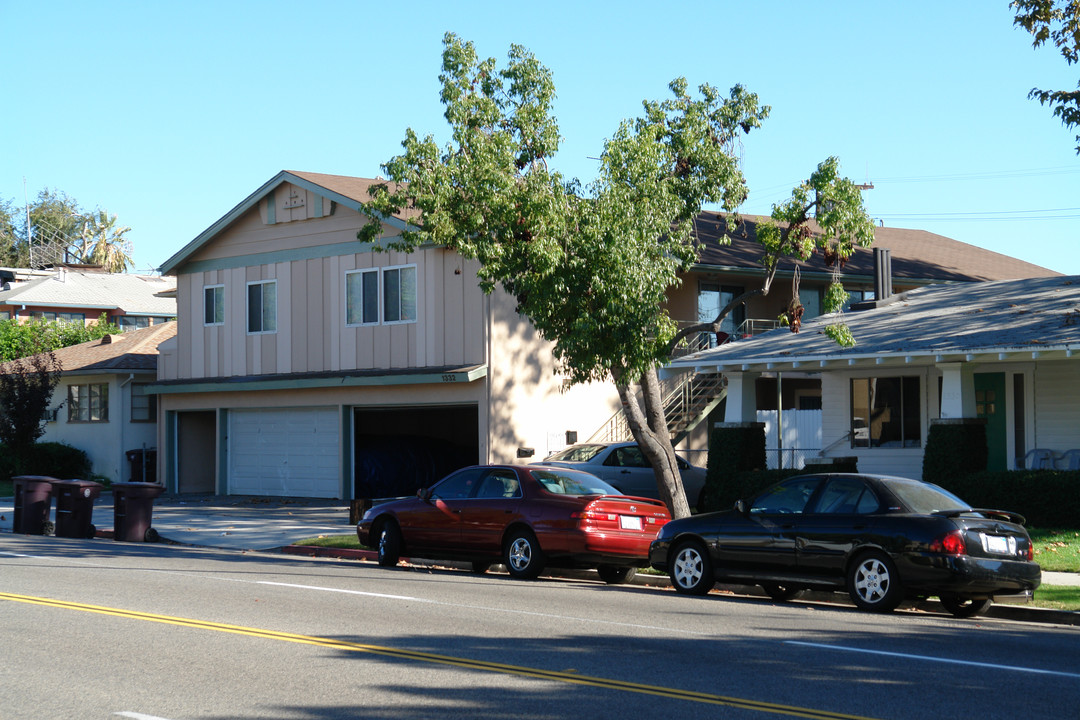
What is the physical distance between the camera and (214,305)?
32.3 metres

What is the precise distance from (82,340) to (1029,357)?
1619 inches

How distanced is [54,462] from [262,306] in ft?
31.9

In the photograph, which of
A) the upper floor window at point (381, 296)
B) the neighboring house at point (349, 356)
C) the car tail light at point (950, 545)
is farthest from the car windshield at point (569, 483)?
the upper floor window at point (381, 296)

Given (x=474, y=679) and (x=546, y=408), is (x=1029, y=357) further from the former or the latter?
(x=474, y=679)

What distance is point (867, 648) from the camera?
31.5 ft

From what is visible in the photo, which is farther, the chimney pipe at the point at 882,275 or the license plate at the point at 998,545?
the chimney pipe at the point at 882,275

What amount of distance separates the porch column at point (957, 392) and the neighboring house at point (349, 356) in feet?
28.4

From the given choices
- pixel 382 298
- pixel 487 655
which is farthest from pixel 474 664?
pixel 382 298

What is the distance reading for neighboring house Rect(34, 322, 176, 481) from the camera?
35.3 metres

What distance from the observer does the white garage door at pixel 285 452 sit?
29.6 meters

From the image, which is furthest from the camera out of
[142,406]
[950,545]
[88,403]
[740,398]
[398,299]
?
[88,403]

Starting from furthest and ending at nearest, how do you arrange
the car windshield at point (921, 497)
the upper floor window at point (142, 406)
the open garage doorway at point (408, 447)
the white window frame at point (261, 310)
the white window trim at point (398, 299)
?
the upper floor window at point (142, 406)
the white window frame at point (261, 310)
the open garage doorway at point (408, 447)
the white window trim at point (398, 299)
the car windshield at point (921, 497)

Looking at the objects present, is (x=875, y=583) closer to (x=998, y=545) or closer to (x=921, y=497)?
(x=921, y=497)

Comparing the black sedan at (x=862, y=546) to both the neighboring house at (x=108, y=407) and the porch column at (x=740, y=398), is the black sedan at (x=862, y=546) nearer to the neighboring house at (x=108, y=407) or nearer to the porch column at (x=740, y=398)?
the porch column at (x=740, y=398)
